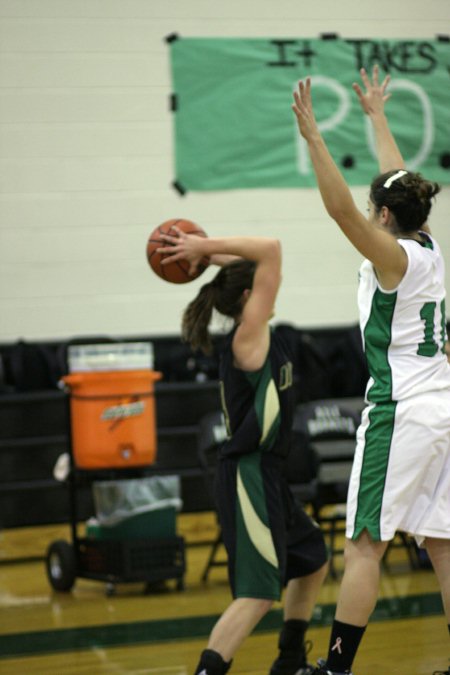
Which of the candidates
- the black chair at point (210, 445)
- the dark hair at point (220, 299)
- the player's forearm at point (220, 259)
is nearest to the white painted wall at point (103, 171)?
the black chair at point (210, 445)

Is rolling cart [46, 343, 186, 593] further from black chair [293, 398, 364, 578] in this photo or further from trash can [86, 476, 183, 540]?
black chair [293, 398, 364, 578]

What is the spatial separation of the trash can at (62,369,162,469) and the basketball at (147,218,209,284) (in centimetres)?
201

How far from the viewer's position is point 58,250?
7.94m

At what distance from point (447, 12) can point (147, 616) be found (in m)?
5.40

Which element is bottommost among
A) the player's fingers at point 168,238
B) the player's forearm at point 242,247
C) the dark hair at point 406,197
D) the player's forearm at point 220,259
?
the player's forearm at point 220,259

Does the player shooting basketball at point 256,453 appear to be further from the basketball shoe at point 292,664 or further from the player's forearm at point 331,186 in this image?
the player's forearm at point 331,186

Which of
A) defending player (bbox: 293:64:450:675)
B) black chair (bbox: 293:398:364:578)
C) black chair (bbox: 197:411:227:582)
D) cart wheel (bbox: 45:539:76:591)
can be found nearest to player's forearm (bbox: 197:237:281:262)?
defending player (bbox: 293:64:450:675)

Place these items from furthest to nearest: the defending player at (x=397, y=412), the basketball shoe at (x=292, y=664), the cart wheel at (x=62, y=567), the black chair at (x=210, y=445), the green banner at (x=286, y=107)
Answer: the green banner at (x=286, y=107), the black chair at (x=210, y=445), the cart wheel at (x=62, y=567), the basketball shoe at (x=292, y=664), the defending player at (x=397, y=412)

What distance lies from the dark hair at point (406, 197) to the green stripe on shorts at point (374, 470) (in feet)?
1.87

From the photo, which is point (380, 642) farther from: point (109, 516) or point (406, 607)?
point (109, 516)

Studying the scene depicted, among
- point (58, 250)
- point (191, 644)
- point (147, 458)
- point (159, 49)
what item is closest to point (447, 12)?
point (159, 49)

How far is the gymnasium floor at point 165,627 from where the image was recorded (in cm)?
431

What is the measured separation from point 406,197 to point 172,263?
794 mm

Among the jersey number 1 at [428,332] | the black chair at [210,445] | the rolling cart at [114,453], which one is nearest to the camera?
the jersey number 1 at [428,332]
